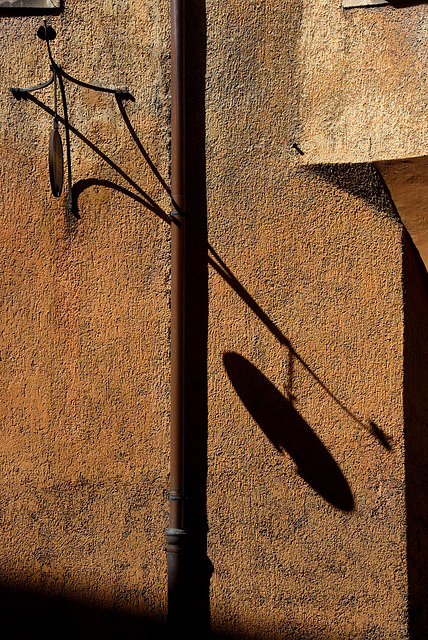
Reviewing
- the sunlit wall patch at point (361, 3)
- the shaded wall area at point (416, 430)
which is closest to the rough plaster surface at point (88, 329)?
the sunlit wall patch at point (361, 3)

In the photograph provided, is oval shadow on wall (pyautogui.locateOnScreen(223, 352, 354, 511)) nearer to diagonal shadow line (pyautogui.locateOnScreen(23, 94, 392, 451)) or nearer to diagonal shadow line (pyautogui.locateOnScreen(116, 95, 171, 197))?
diagonal shadow line (pyautogui.locateOnScreen(23, 94, 392, 451))

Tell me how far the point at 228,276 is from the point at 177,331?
1.52 ft

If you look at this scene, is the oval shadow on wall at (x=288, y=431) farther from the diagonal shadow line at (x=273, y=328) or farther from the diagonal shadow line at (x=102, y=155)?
the diagonal shadow line at (x=102, y=155)

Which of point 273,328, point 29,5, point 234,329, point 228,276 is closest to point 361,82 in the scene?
point 228,276

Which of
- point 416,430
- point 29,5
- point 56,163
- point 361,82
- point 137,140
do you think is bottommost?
point 416,430

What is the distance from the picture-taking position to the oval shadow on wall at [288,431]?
12.1 ft

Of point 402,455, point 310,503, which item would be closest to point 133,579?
point 310,503

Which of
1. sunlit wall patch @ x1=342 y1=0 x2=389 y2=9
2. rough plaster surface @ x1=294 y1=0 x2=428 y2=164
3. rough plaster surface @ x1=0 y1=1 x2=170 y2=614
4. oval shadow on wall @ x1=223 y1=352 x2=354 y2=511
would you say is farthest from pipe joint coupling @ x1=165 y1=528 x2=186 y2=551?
sunlit wall patch @ x1=342 y1=0 x2=389 y2=9

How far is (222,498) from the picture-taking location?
12.5 ft

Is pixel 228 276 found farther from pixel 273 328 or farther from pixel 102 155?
pixel 102 155

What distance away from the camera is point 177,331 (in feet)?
12.5

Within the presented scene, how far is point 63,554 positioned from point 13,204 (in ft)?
7.40

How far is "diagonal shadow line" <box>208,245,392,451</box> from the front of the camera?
366 centimetres

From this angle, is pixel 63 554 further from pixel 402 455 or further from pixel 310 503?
pixel 402 455
